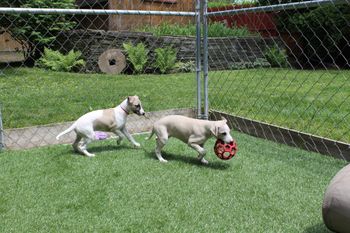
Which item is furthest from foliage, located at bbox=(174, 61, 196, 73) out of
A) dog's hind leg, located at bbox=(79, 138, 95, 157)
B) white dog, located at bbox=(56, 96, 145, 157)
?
dog's hind leg, located at bbox=(79, 138, 95, 157)

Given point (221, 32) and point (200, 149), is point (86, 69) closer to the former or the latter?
point (221, 32)

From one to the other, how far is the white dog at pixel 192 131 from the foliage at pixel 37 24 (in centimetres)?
748

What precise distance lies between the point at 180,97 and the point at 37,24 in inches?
238

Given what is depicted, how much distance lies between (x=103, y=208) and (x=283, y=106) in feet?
12.6

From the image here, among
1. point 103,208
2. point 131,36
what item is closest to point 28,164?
point 103,208

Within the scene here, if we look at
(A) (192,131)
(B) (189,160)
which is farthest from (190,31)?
(A) (192,131)

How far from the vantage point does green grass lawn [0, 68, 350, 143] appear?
216 inches

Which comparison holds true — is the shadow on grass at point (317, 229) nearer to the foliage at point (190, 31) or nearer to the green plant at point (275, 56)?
the green plant at point (275, 56)

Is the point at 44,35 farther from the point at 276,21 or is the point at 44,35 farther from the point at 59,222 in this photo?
the point at 59,222

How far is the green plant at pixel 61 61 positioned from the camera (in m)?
10.4

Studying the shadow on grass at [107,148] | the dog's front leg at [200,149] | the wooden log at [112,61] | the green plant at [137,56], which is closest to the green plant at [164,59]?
the green plant at [137,56]

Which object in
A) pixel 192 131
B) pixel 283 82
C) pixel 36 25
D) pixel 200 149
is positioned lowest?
pixel 283 82

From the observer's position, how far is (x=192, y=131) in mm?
4094

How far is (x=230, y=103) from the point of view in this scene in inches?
255
